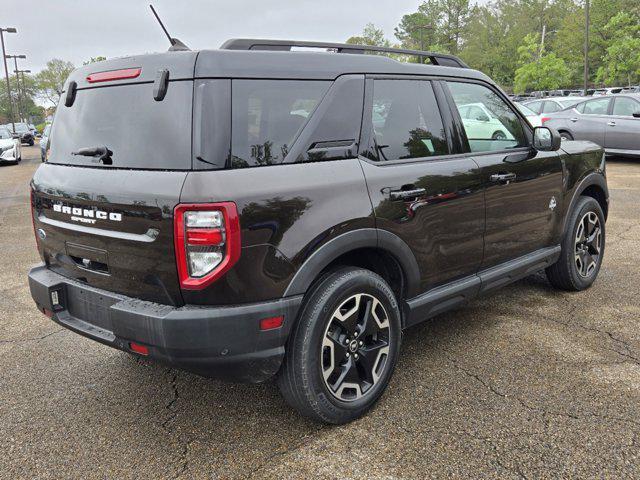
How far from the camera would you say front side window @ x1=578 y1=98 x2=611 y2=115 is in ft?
42.9

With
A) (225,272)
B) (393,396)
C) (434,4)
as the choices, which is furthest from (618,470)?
(434,4)

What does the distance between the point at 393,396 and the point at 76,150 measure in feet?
6.98

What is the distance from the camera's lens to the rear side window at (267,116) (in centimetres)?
236

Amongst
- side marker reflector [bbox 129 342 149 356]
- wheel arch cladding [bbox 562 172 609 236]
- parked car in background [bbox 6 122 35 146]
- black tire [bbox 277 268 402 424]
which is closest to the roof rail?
black tire [bbox 277 268 402 424]

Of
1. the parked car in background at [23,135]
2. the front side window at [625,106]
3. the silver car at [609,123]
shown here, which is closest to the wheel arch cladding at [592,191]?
the silver car at [609,123]

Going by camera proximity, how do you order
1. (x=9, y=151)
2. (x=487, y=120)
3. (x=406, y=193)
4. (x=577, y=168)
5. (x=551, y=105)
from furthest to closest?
(x=9, y=151) → (x=551, y=105) → (x=577, y=168) → (x=487, y=120) → (x=406, y=193)

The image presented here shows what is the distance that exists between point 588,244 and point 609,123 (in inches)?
383

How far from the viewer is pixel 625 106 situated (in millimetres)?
12656

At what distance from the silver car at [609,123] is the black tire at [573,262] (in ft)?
29.4

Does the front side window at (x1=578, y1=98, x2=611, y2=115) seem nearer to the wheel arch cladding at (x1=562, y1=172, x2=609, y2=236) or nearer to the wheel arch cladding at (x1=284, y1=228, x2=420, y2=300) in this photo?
the wheel arch cladding at (x1=562, y1=172, x2=609, y2=236)

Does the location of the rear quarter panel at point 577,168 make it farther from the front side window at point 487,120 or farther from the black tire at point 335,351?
the black tire at point 335,351

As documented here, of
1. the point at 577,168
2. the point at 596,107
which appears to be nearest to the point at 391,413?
the point at 577,168

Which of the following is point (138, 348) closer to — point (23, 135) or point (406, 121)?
point (406, 121)

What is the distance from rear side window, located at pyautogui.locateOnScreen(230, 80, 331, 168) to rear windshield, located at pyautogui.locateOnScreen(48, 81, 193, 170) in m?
0.21
